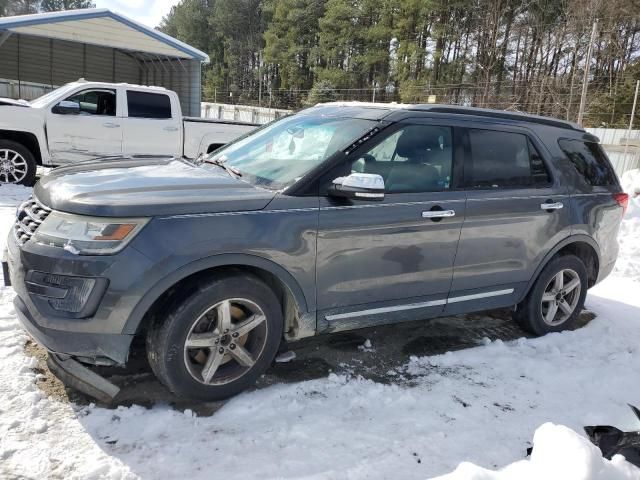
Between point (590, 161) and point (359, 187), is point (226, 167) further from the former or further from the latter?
point (590, 161)

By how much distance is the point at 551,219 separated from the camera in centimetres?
433

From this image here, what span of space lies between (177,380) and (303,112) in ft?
7.62

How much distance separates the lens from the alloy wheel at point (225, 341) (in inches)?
120

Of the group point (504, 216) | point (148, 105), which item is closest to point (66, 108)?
point (148, 105)

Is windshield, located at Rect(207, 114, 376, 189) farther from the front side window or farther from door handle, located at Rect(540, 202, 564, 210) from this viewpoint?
the front side window

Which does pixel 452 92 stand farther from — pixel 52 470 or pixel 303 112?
pixel 52 470

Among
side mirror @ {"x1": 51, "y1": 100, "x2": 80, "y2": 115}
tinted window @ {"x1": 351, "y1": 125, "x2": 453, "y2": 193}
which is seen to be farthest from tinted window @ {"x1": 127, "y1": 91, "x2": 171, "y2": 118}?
tinted window @ {"x1": 351, "y1": 125, "x2": 453, "y2": 193}

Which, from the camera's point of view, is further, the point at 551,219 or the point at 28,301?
the point at 551,219

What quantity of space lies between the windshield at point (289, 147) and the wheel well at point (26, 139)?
6.59 metres

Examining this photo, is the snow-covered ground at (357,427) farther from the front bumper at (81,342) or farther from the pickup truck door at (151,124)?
the pickup truck door at (151,124)

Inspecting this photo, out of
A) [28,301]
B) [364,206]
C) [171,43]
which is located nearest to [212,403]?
[28,301]

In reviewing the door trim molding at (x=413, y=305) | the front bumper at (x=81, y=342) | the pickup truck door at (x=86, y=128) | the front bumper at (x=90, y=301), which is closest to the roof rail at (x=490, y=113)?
the door trim molding at (x=413, y=305)

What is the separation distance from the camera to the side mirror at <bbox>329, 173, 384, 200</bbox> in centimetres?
314

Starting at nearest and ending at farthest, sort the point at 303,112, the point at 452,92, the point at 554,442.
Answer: the point at 554,442 < the point at 303,112 < the point at 452,92
